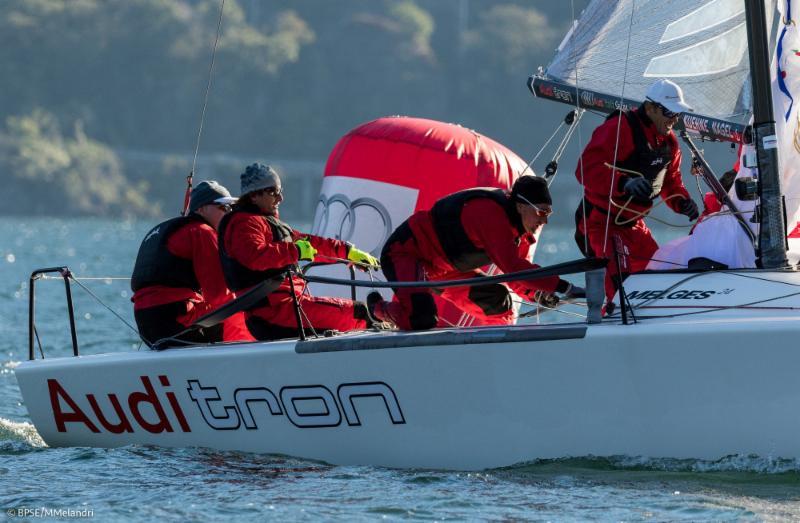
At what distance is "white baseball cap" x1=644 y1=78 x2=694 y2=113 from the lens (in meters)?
6.09

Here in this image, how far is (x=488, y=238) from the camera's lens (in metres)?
5.64

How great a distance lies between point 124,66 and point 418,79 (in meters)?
14.6

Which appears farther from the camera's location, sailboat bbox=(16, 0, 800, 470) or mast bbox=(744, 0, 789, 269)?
mast bbox=(744, 0, 789, 269)

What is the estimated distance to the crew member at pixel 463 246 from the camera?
5621 mm

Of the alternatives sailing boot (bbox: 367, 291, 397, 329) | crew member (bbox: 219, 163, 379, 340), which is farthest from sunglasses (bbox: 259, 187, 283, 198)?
sailing boot (bbox: 367, 291, 397, 329)

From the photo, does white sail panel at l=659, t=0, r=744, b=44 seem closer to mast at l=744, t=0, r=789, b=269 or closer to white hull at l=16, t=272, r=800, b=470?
mast at l=744, t=0, r=789, b=269

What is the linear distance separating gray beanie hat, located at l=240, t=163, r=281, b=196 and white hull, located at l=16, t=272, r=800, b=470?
0.67m

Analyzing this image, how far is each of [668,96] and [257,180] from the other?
1.70m

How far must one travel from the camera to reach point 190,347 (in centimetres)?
623

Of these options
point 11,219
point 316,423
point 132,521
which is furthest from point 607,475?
point 11,219

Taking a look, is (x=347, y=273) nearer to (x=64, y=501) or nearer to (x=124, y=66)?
(x=64, y=501)

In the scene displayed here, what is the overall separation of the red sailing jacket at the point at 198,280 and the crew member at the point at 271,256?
0.16 meters

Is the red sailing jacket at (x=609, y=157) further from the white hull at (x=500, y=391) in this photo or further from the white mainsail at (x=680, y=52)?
the white hull at (x=500, y=391)

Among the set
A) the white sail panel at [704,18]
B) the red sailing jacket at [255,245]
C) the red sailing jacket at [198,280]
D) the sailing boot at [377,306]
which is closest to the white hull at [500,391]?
the sailing boot at [377,306]
